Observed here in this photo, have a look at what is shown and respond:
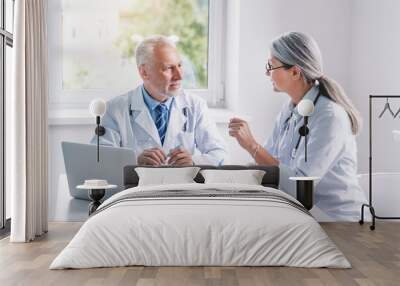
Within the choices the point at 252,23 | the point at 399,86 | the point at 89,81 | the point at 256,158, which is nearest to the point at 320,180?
the point at 256,158

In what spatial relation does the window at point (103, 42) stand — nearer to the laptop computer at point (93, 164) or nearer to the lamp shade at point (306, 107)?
the laptop computer at point (93, 164)

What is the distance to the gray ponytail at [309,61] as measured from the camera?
22.7 ft

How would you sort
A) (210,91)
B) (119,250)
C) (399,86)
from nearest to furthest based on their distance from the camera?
(119,250) < (399,86) < (210,91)

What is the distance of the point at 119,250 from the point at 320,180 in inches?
118

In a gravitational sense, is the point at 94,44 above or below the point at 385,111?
above

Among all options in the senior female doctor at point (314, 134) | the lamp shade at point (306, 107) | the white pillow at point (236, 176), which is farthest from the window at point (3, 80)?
the lamp shade at point (306, 107)

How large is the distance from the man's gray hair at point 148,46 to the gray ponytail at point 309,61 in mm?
1136

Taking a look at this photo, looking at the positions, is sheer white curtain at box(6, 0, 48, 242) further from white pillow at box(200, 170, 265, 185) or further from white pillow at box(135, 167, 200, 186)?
white pillow at box(200, 170, 265, 185)

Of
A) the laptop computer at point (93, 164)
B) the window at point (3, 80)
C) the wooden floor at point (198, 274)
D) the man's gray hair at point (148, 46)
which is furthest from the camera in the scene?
the man's gray hair at point (148, 46)

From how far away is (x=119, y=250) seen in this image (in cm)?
442

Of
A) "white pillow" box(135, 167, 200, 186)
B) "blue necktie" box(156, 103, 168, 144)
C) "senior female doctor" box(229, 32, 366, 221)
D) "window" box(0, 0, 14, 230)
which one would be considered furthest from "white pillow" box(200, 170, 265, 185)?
"window" box(0, 0, 14, 230)

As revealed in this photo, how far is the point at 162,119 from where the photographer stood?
6.93 meters

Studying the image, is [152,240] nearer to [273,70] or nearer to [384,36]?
[273,70]

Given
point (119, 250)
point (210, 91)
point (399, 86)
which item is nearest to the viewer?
point (119, 250)
